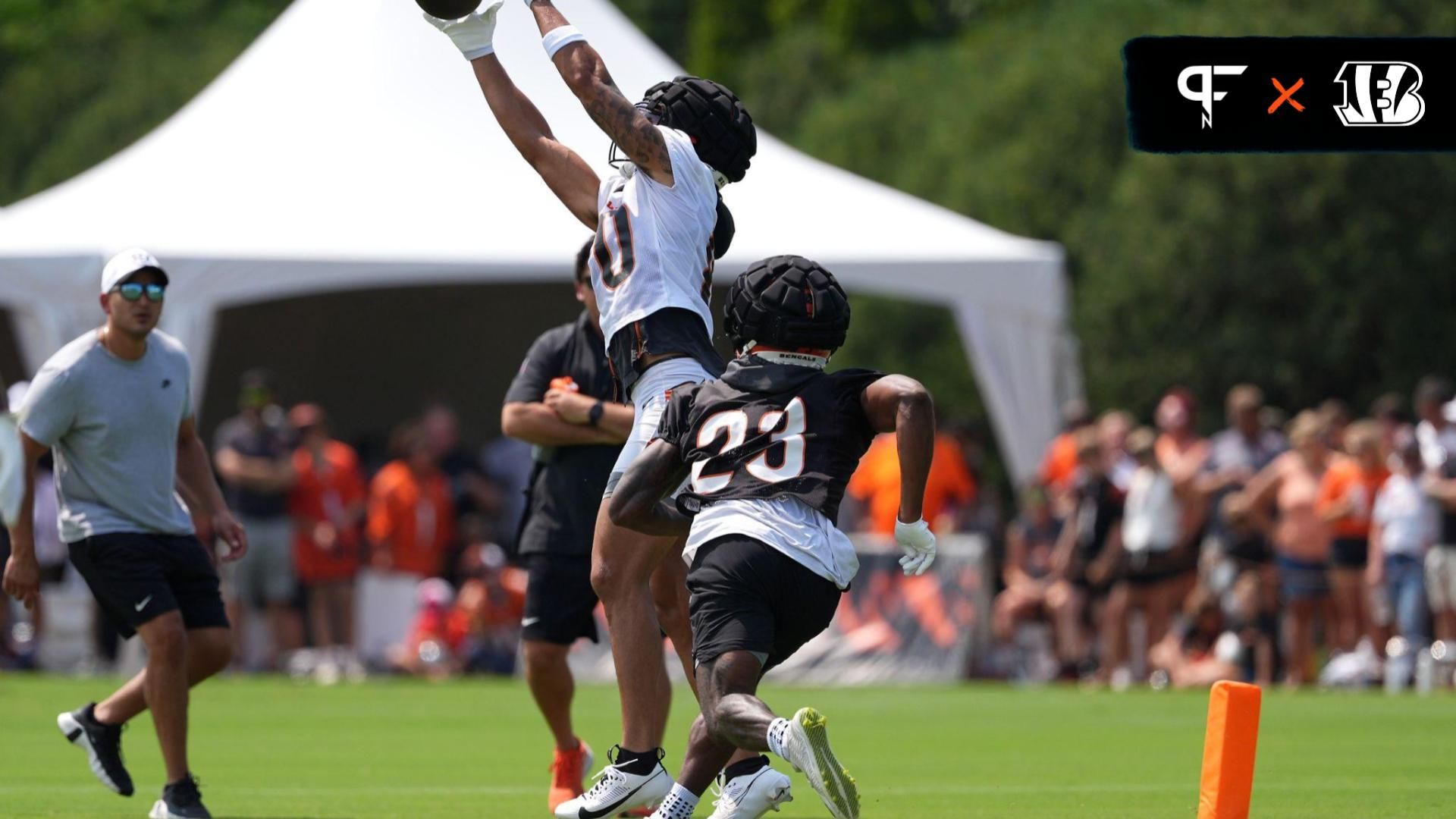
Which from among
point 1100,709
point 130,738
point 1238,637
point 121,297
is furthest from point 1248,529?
point 121,297

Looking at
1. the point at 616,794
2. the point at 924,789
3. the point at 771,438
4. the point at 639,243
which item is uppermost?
the point at 639,243

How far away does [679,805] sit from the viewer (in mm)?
7355

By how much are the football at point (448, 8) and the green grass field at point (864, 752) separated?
9.93ft

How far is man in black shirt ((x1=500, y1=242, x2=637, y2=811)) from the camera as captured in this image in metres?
9.37

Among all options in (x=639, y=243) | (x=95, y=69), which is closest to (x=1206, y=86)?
(x=639, y=243)

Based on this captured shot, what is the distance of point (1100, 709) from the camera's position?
1600 centimetres

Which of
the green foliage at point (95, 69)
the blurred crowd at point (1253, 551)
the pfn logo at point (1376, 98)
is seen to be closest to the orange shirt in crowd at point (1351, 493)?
the blurred crowd at point (1253, 551)

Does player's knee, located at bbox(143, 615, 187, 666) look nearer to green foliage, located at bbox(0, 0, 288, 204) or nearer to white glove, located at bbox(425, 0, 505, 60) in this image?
white glove, located at bbox(425, 0, 505, 60)

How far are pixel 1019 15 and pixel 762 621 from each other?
41.5 meters

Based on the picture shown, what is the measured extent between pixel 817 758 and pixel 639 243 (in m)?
2.09

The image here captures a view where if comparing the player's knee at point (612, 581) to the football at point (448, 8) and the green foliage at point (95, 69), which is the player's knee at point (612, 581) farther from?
the green foliage at point (95, 69)

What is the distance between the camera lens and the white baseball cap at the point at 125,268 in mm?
9320

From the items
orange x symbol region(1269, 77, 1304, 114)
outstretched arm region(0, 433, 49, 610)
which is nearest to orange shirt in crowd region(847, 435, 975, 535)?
orange x symbol region(1269, 77, 1304, 114)

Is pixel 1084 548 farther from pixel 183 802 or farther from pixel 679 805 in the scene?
pixel 679 805
